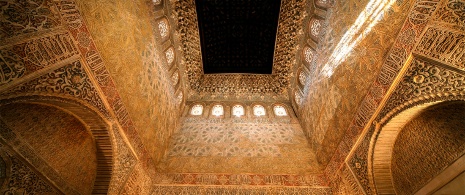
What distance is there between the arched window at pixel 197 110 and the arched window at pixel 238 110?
1008 mm

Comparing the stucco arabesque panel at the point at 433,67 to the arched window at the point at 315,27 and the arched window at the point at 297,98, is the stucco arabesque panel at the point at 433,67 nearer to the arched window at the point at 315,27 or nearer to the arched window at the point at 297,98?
the arched window at the point at 315,27

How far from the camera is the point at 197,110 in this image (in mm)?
6094

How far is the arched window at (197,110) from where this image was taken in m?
5.97

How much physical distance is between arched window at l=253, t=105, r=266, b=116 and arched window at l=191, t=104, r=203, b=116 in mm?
1627

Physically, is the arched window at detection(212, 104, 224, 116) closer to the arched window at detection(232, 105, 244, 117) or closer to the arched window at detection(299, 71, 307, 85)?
the arched window at detection(232, 105, 244, 117)

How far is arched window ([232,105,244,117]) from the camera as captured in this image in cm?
588

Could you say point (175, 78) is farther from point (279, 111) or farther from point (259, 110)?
point (279, 111)

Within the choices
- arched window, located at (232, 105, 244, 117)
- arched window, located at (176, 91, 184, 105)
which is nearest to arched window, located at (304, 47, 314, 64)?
arched window, located at (232, 105, 244, 117)

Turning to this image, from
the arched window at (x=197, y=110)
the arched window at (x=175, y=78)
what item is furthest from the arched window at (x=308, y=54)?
the arched window at (x=175, y=78)

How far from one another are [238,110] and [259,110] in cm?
64

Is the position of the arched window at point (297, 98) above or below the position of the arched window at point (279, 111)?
above

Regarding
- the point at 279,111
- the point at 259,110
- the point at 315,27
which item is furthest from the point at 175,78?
the point at 315,27

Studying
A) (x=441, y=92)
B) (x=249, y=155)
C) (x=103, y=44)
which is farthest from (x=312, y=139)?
(x=103, y=44)

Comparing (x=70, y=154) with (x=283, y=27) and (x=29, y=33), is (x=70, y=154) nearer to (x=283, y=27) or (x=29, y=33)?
(x=29, y=33)
